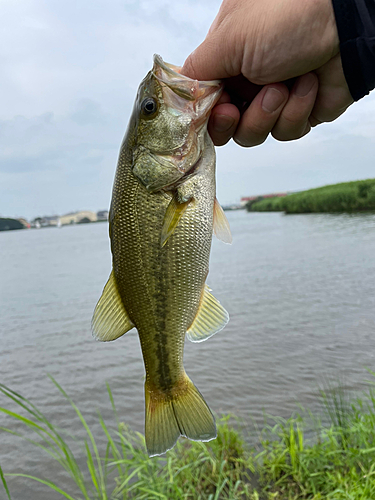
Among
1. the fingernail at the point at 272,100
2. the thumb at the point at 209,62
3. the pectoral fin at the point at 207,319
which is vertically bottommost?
the pectoral fin at the point at 207,319

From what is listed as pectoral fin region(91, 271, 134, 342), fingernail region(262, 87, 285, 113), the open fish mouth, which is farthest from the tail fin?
fingernail region(262, 87, 285, 113)

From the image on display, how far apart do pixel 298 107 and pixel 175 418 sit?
1914 mm

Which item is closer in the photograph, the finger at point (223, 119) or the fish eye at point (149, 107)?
the fish eye at point (149, 107)

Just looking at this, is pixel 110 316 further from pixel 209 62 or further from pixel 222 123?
pixel 209 62

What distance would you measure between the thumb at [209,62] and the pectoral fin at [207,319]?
1.20 meters

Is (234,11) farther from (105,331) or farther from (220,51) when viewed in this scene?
(105,331)

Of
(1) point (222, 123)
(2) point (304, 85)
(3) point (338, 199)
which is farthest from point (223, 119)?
(3) point (338, 199)

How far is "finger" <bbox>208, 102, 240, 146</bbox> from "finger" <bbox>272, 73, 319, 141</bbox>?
285 mm

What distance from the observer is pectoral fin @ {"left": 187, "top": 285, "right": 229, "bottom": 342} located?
2.18 metres

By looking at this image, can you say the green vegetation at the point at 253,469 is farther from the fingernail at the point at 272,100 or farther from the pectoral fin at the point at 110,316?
the fingernail at the point at 272,100

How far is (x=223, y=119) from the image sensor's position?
240 cm

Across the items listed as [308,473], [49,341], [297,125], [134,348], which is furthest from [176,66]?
[49,341]

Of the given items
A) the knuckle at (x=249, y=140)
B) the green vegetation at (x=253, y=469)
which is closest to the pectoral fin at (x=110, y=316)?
the knuckle at (x=249, y=140)

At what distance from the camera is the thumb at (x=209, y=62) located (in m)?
2.16
